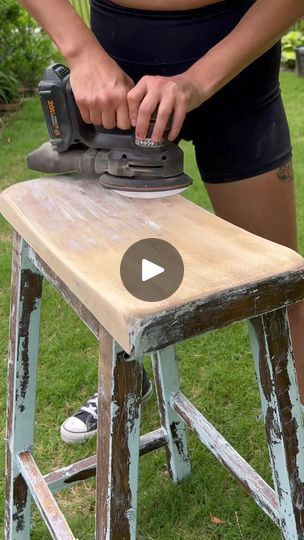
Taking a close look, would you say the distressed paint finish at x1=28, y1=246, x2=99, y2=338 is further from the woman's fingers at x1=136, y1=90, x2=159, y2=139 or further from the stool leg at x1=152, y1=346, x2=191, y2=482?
the stool leg at x1=152, y1=346, x2=191, y2=482

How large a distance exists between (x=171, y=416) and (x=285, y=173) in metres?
0.63

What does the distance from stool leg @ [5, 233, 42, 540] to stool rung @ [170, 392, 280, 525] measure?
1.17ft

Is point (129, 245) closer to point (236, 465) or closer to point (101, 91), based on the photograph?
point (101, 91)

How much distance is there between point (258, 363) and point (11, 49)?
15.6ft

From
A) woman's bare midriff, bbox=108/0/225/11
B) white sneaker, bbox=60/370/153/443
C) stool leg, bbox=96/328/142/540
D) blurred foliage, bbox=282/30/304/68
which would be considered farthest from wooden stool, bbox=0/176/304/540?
blurred foliage, bbox=282/30/304/68

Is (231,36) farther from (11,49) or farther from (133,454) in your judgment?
(11,49)

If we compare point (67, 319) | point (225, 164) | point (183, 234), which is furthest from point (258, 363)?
point (67, 319)

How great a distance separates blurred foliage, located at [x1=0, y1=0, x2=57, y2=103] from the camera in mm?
5070

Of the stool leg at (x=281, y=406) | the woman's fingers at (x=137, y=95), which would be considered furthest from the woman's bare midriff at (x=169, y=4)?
the stool leg at (x=281, y=406)

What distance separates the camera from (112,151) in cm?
121

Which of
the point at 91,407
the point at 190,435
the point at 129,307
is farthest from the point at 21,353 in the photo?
the point at 190,435

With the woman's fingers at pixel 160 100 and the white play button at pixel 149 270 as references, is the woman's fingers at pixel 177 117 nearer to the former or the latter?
the woman's fingers at pixel 160 100

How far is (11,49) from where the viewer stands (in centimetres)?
523

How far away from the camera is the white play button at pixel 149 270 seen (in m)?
0.91
